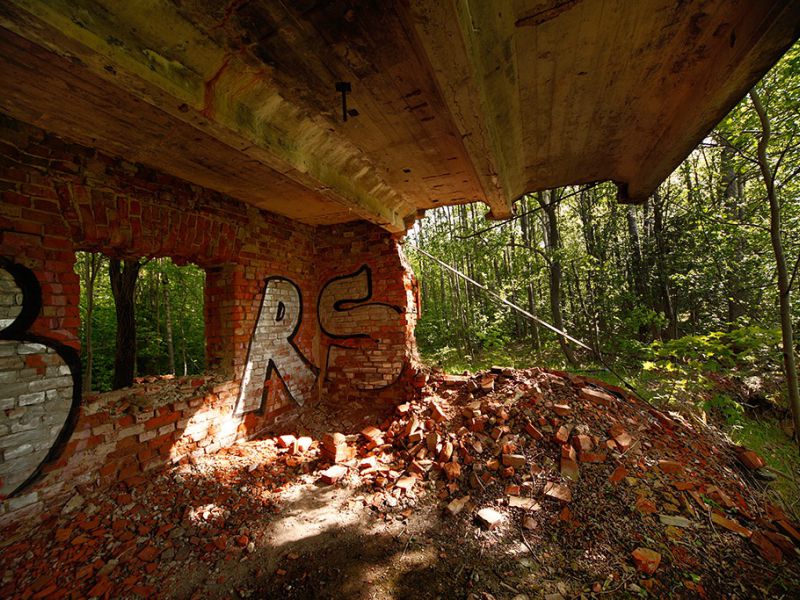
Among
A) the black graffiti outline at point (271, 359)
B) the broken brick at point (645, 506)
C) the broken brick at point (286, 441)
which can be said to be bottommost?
the broken brick at point (645, 506)

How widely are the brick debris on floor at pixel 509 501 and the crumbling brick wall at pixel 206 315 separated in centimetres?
39

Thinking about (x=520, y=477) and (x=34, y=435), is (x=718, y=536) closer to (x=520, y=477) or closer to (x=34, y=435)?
(x=520, y=477)

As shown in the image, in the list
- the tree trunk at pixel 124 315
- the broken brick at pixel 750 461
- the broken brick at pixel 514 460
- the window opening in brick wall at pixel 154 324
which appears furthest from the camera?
the window opening in brick wall at pixel 154 324

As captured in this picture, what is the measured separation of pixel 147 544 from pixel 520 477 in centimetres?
302

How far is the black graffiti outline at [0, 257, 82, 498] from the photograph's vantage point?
221 centimetres

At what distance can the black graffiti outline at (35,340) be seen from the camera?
2.21 m

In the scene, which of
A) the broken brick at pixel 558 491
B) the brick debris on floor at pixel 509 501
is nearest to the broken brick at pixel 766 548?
the brick debris on floor at pixel 509 501

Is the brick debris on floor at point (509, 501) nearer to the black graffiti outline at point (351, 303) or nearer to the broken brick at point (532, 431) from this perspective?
the broken brick at point (532, 431)

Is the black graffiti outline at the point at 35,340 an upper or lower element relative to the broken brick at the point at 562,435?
upper

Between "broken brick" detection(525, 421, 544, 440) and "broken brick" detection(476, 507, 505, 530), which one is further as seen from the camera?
"broken brick" detection(525, 421, 544, 440)

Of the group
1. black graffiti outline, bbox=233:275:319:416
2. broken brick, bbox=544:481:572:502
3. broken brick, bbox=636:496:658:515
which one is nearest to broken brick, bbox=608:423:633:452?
broken brick, bbox=636:496:658:515

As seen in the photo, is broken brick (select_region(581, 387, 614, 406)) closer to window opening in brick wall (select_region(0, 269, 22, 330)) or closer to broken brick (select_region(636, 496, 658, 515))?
broken brick (select_region(636, 496, 658, 515))

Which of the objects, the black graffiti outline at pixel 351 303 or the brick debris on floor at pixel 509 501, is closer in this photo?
the brick debris on floor at pixel 509 501

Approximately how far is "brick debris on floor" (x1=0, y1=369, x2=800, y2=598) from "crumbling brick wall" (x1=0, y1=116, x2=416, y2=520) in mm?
393
